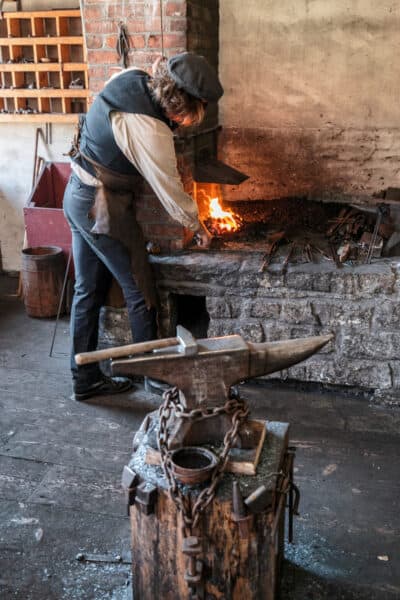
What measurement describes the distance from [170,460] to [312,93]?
331 cm

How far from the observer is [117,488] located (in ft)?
9.93

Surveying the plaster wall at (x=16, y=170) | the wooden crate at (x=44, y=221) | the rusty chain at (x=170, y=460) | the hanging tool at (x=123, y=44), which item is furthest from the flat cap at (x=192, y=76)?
the plaster wall at (x=16, y=170)

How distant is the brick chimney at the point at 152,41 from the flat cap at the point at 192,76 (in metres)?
0.69

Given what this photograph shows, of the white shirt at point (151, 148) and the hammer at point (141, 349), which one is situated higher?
the white shirt at point (151, 148)

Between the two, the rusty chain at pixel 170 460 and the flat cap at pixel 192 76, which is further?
the flat cap at pixel 192 76

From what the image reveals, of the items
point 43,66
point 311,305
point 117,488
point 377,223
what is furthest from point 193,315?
point 43,66

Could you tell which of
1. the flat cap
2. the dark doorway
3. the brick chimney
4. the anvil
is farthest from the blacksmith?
the anvil

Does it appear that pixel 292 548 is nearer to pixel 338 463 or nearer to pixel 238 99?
pixel 338 463

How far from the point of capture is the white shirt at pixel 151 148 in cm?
321

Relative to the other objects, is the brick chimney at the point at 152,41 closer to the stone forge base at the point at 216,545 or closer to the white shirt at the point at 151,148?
the white shirt at the point at 151,148

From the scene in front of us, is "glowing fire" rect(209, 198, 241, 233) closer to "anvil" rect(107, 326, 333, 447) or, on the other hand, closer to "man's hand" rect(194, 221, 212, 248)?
"man's hand" rect(194, 221, 212, 248)

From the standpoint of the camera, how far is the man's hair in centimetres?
314

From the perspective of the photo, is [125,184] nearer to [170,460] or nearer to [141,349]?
[141,349]

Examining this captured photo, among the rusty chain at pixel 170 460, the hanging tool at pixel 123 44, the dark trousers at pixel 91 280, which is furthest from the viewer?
the hanging tool at pixel 123 44
